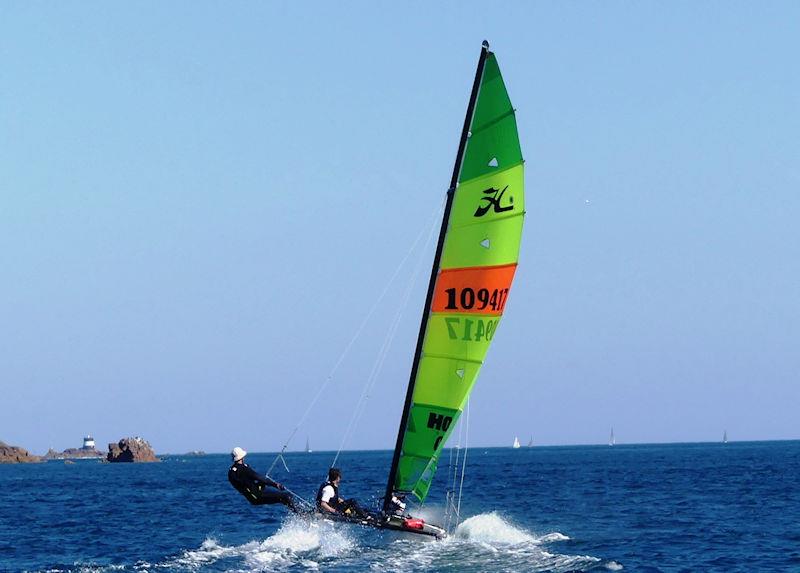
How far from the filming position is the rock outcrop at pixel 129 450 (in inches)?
7116

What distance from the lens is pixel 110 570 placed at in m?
26.5

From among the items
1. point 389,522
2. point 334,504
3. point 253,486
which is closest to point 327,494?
point 334,504

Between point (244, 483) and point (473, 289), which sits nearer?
point (244, 483)

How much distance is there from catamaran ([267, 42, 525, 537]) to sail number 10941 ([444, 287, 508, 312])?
0.07 feet

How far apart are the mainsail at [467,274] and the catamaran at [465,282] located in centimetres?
2

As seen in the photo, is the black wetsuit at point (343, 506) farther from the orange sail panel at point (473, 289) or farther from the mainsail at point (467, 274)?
the orange sail panel at point (473, 289)

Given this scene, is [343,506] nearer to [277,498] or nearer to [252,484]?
[277,498]

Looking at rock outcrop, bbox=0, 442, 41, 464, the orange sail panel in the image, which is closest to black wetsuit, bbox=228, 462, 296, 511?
the orange sail panel

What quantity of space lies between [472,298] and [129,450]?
533ft

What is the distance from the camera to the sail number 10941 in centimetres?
2655

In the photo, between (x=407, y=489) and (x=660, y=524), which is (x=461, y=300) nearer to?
(x=407, y=489)

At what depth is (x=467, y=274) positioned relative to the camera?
26.5 m

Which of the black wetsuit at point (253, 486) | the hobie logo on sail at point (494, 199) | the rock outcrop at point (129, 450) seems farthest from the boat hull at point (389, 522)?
the rock outcrop at point (129, 450)

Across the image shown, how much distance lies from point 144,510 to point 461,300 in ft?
97.8
